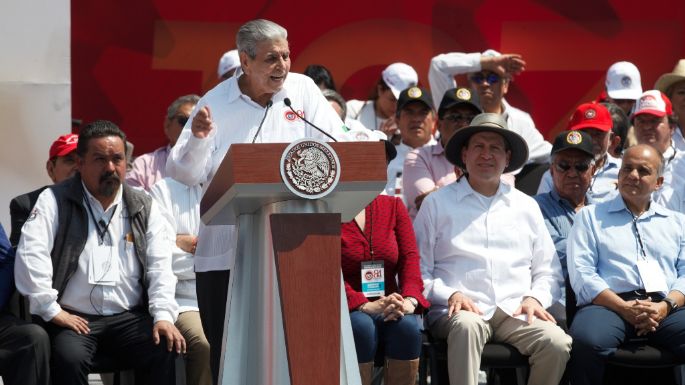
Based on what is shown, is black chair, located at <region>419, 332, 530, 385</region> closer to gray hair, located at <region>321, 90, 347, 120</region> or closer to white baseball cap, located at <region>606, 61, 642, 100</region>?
gray hair, located at <region>321, 90, 347, 120</region>

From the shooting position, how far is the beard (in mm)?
5215

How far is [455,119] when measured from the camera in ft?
21.2

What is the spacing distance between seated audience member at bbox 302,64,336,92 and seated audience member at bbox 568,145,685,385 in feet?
7.02

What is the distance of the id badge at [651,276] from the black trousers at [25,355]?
9.53 ft

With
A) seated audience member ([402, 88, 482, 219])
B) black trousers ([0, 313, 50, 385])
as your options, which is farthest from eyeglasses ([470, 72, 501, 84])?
black trousers ([0, 313, 50, 385])

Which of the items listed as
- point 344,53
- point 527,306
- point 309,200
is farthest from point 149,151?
point 309,200

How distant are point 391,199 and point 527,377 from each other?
1117 mm

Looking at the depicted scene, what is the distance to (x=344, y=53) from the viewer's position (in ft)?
25.6

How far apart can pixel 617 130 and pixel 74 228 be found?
11.6ft

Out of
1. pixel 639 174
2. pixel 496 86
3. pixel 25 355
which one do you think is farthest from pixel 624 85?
pixel 25 355

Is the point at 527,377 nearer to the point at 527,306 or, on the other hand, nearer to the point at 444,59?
the point at 527,306

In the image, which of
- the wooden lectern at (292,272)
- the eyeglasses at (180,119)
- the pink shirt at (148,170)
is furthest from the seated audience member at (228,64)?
the wooden lectern at (292,272)

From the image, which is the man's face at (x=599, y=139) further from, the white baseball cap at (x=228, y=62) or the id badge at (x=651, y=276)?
the white baseball cap at (x=228, y=62)

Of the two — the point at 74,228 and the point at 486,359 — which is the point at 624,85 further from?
the point at 74,228
